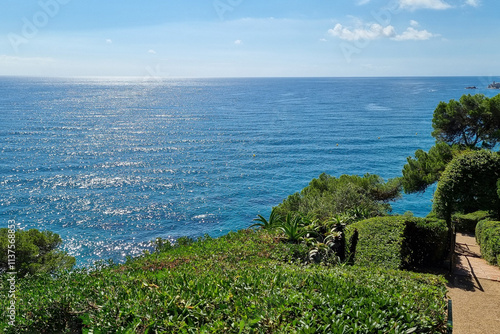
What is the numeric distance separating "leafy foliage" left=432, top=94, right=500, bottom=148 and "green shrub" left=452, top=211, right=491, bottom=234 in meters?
5.70

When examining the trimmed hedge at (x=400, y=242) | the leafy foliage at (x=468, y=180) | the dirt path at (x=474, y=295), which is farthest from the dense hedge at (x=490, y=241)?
the trimmed hedge at (x=400, y=242)

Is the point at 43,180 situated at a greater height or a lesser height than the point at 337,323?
lesser

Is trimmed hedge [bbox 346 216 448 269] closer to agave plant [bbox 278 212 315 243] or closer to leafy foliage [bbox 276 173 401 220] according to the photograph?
agave plant [bbox 278 212 315 243]

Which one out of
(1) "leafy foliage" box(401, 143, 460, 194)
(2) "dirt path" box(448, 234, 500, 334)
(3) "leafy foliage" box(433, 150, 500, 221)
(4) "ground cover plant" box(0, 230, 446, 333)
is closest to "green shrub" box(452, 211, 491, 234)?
(1) "leafy foliage" box(401, 143, 460, 194)

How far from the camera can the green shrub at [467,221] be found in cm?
2183

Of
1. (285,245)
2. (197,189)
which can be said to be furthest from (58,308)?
(197,189)

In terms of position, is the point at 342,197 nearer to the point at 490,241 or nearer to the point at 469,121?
the point at 490,241

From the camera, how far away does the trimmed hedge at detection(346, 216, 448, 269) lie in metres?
11.4

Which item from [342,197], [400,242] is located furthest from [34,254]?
[342,197]

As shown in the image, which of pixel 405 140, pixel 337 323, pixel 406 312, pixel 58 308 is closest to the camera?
pixel 337 323

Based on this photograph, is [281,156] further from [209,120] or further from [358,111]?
[358,111]

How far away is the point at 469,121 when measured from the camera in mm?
25859

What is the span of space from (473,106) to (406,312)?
25609 millimetres

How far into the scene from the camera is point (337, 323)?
4477 millimetres
